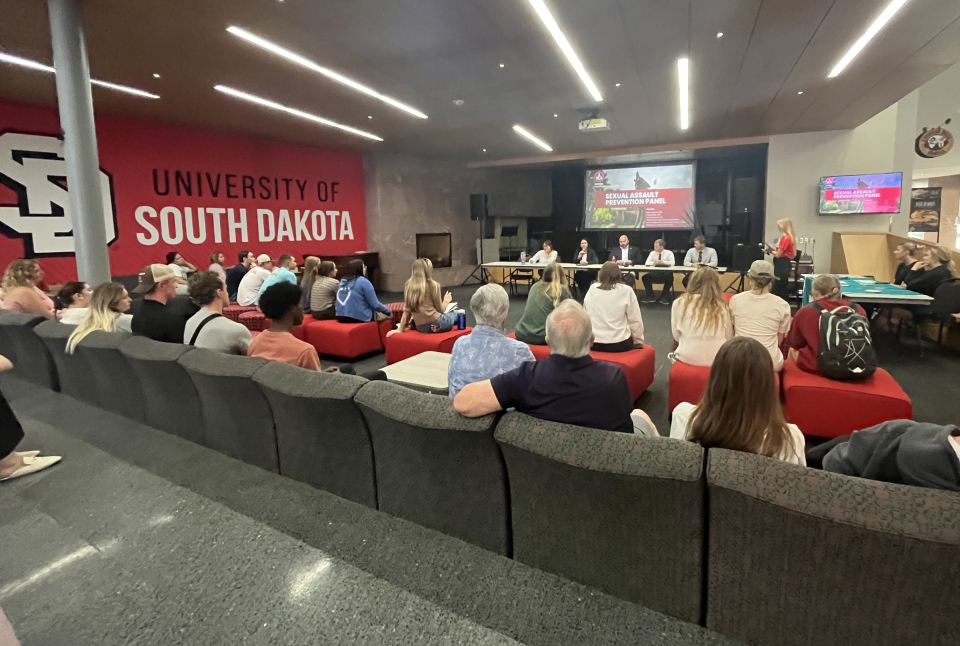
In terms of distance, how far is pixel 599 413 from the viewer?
1829mm

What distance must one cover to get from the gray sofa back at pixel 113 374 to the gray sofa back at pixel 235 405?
29.2 inches

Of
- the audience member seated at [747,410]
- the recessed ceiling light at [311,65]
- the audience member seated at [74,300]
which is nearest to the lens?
the audience member seated at [747,410]

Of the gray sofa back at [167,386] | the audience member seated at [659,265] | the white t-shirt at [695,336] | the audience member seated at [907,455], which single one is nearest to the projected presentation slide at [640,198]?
the audience member seated at [659,265]

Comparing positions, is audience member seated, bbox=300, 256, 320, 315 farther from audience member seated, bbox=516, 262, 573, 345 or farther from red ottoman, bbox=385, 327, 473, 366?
audience member seated, bbox=516, 262, 573, 345

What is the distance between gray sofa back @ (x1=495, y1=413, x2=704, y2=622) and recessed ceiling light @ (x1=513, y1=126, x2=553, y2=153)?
8439mm

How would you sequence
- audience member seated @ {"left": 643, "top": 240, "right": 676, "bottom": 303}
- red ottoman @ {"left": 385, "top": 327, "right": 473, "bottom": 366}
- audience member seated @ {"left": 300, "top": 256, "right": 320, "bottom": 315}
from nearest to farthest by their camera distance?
red ottoman @ {"left": 385, "top": 327, "right": 473, "bottom": 366}
audience member seated @ {"left": 300, "top": 256, "right": 320, "bottom": 315}
audience member seated @ {"left": 643, "top": 240, "right": 676, "bottom": 303}

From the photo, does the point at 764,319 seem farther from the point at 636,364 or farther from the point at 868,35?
the point at 868,35

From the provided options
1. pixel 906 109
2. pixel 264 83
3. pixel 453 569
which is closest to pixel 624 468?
pixel 453 569

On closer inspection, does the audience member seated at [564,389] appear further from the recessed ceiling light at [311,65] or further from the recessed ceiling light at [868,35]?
the recessed ceiling light at [868,35]

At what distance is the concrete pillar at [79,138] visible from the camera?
4340 millimetres

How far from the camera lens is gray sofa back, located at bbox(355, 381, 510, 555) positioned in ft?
6.15

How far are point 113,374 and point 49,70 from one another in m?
4.62

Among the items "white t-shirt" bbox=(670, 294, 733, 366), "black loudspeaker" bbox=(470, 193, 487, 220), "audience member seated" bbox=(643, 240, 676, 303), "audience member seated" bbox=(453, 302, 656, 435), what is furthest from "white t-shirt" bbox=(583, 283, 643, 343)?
"black loudspeaker" bbox=(470, 193, 487, 220)

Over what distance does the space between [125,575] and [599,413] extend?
1873 mm
